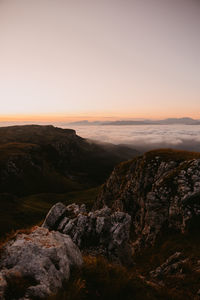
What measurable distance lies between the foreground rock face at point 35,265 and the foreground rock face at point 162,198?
2274cm

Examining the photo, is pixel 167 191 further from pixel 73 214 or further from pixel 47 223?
pixel 47 223

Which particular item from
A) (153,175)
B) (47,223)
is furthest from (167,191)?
(47,223)

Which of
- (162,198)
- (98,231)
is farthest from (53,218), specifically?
(162,198)

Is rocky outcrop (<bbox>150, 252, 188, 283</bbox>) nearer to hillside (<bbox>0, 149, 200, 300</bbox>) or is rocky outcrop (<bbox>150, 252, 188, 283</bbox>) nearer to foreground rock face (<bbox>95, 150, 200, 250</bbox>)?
hillside (<bbox>0, 149, 200, 300</bbox>)

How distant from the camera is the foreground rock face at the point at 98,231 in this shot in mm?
19938

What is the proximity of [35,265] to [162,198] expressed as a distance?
28.9 meters

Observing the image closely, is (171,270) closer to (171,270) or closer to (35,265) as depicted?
(171,270)

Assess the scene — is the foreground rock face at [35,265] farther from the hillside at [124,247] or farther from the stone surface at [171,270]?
the stone surface at [171,270]

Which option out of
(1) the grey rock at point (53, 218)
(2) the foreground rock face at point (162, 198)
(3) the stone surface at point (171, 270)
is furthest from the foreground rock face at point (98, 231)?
(2) the foreground rock face at point (162, 198)

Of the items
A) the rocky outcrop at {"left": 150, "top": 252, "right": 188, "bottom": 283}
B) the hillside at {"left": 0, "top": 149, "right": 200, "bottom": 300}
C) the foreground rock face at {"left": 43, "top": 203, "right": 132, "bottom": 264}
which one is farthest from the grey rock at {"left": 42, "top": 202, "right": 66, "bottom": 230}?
the rocky outcrop at {"left": 150, "top": 252, "right": 188, "bottom": 283}

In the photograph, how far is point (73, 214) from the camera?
26.5 meters

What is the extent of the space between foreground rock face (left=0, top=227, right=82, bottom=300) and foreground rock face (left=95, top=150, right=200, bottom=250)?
22.7 meters

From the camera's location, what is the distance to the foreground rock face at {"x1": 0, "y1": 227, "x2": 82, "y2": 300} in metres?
6.67

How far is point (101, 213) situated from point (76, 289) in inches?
783
